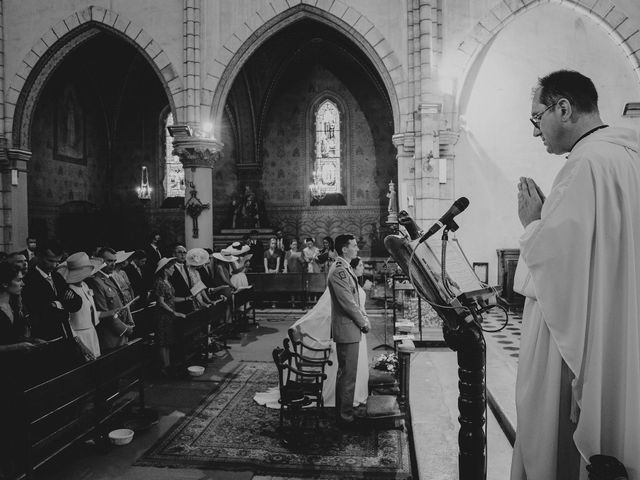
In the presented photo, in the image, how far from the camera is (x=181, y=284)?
7570 mm

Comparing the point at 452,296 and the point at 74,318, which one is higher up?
the point at 452,296

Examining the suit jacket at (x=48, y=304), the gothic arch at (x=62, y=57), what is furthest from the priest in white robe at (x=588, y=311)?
the gothic arch at (x=62, y=57)

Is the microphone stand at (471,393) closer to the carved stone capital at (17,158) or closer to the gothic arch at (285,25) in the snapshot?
the gothic arch at (285,25)

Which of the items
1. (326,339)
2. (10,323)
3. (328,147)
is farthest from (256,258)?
(10,323)

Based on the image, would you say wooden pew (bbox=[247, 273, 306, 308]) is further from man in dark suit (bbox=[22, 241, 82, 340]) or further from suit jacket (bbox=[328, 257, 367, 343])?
suit jacket (bbox=[328, 257, 367, 343])

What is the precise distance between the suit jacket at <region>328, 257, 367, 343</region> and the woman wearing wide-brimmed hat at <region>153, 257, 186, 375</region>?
9.10ft

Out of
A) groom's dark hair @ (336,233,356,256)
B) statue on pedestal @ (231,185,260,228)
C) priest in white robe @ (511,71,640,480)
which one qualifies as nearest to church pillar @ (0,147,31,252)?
statue on pedestal @ (231,185,260,228)

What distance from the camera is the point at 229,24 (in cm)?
1243

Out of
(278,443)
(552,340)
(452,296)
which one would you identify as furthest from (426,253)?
(278,443)

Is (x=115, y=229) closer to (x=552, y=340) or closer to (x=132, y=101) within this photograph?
(x=132, y=101)

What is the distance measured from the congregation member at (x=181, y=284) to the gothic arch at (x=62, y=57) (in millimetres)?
6216

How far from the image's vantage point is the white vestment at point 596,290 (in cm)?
175

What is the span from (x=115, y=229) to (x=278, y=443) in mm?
16768

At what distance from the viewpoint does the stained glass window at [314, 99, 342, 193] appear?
62.0 feet
